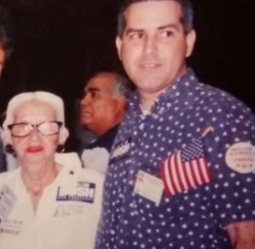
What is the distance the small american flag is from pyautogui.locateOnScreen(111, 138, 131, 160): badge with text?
11cm

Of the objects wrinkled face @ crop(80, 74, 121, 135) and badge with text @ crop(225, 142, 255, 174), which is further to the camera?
wrinkled face @ crop(80, 74, 121, 135)

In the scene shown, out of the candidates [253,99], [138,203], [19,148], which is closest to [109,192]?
[138,203]

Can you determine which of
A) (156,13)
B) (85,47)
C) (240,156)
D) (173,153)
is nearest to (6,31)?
(85,47)

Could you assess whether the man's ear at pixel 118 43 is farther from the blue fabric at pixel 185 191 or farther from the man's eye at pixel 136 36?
the blue fabric at pixel 185 191

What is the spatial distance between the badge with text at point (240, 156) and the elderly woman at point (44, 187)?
0.36 metres

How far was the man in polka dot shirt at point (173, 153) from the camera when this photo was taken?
0.93 metres

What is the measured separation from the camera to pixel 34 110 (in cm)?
119

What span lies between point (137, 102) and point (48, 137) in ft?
0.76

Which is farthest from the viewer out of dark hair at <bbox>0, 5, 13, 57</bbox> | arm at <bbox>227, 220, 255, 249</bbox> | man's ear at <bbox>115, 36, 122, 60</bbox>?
dark hair at <bbox>0, 5, 13, 57</bbox>

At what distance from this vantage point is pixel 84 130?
121cm

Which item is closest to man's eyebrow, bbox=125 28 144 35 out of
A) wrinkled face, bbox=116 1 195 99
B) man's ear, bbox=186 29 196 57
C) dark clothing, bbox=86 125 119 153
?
wrinkled face, bbox=116 1 195 99

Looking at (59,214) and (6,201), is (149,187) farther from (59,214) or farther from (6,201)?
(6,201)

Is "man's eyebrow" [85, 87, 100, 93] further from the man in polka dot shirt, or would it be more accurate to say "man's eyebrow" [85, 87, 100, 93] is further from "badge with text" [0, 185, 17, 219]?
"badge with text" [0, 185, 17, 219]

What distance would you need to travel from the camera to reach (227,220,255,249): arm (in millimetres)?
919
